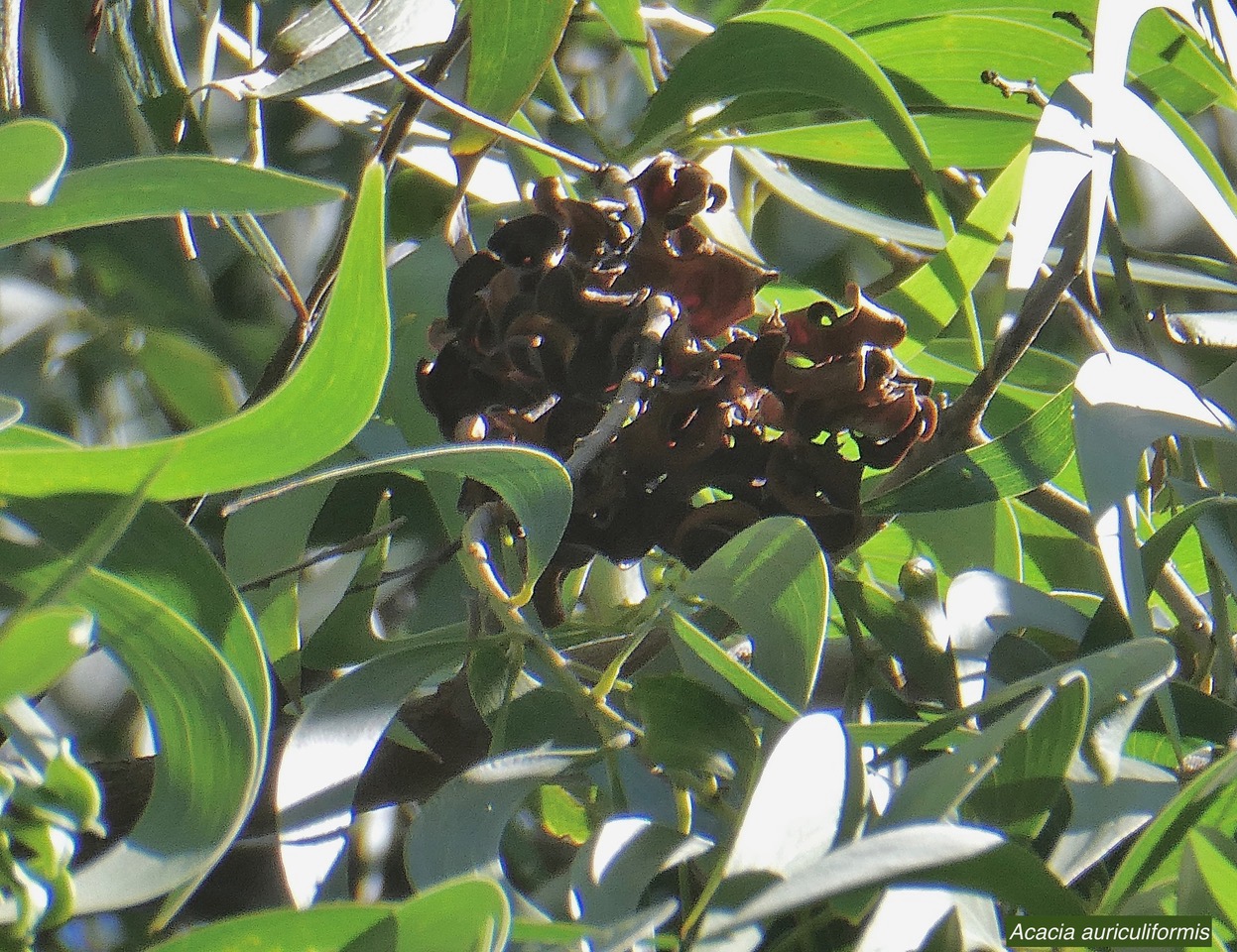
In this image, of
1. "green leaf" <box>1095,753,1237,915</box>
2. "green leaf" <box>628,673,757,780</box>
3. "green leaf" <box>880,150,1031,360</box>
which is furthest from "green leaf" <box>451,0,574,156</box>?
"green leaf" <box>1095,753,1237,915</box>

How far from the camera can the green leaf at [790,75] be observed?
53 centimetres

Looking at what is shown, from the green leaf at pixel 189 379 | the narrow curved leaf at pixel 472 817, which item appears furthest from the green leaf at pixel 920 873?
the green leaf at pixel 189 379

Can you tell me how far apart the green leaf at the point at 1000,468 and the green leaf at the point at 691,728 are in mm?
122

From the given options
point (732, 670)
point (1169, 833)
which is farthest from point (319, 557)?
point (1169, 833)

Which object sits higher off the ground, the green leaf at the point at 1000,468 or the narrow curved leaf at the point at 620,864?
the green leaf at the point at 1000,468

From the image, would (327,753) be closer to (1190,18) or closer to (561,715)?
(561,715)

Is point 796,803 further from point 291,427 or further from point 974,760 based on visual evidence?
point 291,427

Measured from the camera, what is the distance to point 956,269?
0.55 meters

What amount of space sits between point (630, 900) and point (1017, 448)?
236mm

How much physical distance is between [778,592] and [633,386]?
0.09 m

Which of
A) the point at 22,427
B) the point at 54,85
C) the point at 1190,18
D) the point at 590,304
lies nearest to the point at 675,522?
the point at 590,304

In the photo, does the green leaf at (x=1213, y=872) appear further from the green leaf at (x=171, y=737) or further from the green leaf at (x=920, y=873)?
the green leaf at (x=171, y=737)

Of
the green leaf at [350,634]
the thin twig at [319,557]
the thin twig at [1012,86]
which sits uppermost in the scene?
the thin twig at [1012,86]

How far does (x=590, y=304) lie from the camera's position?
50cm
